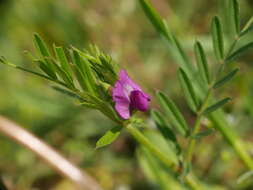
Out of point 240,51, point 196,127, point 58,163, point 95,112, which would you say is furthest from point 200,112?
point 95,112

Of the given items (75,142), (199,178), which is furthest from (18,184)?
(199,178)

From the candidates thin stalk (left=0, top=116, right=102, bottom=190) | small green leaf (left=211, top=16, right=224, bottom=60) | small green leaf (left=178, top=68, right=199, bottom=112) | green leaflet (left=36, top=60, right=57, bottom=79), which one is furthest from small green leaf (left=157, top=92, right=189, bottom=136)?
thin stalk (left=0, top=116, right=102, bottom=190)

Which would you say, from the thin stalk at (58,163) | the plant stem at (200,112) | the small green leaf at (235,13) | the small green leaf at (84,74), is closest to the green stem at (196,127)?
the plant stem at (200,112)

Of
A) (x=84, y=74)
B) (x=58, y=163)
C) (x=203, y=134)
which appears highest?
(x=84, y=74)

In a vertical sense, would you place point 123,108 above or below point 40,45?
below

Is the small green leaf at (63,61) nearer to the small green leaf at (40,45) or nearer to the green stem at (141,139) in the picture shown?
the small green leaf at (40,45)

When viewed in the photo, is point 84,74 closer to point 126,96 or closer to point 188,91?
point 126,96
